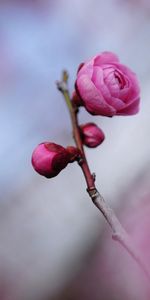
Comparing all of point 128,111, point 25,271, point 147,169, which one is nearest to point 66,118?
point 147,169

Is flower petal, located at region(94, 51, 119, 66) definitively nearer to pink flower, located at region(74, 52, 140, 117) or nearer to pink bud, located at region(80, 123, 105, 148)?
pink flower, located at region(74, 52, 140, 117)

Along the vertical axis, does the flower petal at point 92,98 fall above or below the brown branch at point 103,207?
above

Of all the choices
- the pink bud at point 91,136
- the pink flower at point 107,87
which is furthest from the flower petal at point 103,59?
the pink bud at point 91,136

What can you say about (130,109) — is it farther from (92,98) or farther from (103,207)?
(103,207)

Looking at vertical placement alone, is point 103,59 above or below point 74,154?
above

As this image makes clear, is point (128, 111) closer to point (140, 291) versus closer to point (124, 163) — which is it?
point (140, 291)

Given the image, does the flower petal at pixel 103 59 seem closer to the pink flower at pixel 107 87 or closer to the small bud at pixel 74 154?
the pink flower at pixel 107 87

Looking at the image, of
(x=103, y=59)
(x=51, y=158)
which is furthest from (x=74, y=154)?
(x=103, y=59)
